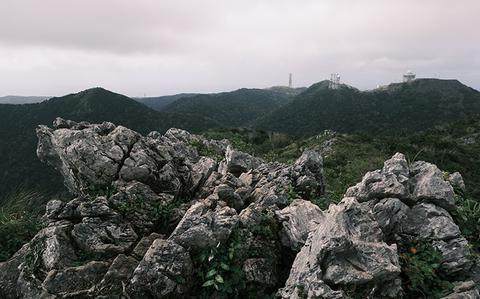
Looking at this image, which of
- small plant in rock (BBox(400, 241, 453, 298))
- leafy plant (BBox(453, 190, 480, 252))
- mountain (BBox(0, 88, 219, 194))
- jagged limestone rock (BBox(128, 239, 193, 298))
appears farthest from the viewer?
mountain (BBox(0, 88, 219, 194))

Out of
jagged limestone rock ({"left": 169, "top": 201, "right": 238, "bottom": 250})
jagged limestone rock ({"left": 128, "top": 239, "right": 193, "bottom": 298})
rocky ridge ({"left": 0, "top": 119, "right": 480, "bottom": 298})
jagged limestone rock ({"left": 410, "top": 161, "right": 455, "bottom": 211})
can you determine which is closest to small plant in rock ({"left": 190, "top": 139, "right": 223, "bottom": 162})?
rocky ridge ({"left": 0, "top": 119, "right": 480, "bottom": 298})

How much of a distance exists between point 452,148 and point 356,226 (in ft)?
260

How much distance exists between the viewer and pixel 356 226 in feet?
37.2

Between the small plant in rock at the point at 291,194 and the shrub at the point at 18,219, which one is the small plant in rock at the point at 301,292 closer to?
the small plant in rock at the point at 291,194

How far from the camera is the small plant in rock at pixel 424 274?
33.7 feet

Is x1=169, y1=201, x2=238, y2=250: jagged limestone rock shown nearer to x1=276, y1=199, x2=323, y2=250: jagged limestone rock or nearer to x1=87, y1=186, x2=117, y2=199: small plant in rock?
x1=276, y1=199, x2=323, y2=250: jagged limestone rock

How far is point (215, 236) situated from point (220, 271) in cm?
114

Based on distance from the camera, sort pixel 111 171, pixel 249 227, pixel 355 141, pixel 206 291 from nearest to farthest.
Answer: pixel 206 291
pixel 249 227
pixel 111 171
pixel 355 141

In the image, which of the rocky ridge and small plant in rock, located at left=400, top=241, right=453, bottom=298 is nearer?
small plant in rock, located at left=400, top=241, right=453, bottom=298

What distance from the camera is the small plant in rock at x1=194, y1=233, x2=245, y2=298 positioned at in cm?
1109

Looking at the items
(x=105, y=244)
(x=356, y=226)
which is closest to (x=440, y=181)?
(x=356, y=226)

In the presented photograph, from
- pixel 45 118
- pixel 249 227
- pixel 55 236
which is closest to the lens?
pixel 55 236

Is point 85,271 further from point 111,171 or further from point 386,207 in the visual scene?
point 386,207

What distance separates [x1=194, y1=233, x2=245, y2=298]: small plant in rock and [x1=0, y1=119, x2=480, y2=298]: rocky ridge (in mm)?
34
